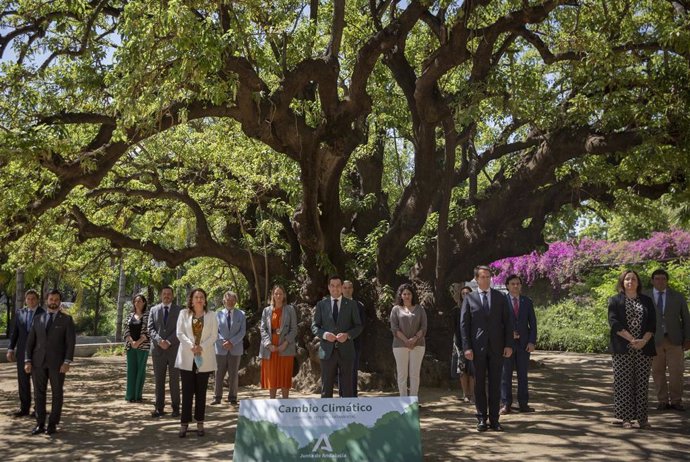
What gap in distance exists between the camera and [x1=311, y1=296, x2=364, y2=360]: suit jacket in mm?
10195

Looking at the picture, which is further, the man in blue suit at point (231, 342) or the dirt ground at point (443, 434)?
the man in blue suit at point (231, 342)

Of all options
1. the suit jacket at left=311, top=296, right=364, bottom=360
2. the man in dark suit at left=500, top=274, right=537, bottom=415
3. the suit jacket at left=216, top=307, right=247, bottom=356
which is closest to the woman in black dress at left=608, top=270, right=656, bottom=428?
the man in dark suit at left=500, top=274, right=537, bottom=415

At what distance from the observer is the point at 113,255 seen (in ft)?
66.8

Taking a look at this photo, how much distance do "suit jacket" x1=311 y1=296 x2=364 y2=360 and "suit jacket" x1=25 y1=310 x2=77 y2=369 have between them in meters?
3.22

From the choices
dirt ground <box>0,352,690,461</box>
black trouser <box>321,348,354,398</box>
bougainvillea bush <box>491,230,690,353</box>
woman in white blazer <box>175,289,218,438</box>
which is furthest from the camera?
bougainvillea bush <box>491,230,690,353</box>

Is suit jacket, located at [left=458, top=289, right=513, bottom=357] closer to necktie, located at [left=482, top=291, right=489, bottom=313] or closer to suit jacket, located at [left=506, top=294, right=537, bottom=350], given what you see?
necktie, located at [left=482, top=291, right=489, bottom=313]

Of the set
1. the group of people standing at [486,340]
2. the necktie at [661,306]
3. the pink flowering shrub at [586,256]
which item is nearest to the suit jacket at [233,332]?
the group of people standing at [486,340]

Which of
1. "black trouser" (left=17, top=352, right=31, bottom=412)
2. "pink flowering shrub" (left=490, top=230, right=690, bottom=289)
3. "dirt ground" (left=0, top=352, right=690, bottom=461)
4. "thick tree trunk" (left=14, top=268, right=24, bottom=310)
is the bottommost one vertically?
"dirt ground" (left=0, top=352, right=690, bottom=461)

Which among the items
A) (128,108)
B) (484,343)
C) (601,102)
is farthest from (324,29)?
(484,343)

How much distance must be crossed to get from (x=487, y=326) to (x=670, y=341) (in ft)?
11.3

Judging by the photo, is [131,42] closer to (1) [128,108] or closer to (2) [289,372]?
(1) [128,108]

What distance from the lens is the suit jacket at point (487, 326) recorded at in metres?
9.16

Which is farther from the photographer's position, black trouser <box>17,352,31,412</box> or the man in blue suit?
the man in blue suit

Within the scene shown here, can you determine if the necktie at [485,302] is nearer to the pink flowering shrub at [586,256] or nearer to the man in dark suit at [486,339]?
the man in dark suit at [486,339]
